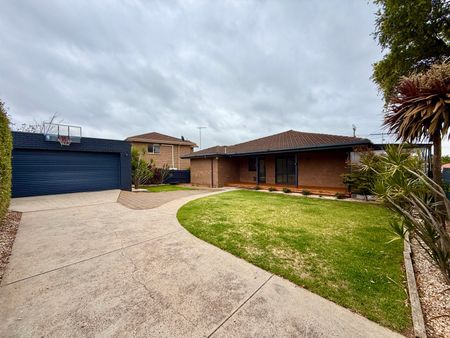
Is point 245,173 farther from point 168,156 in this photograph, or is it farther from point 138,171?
point 168,156

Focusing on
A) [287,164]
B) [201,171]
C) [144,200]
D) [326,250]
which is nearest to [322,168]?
[287,164]

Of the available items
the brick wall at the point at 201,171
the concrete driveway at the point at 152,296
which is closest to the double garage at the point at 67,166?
the brick wall at the point at 201,171

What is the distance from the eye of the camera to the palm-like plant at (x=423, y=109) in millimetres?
3543

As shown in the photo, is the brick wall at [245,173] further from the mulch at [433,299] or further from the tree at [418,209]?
the mulch at [433,299]

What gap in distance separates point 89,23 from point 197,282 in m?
12.9

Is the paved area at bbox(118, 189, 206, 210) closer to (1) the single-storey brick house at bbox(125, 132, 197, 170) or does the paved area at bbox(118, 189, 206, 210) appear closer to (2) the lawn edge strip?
(2) the lawn edge strip

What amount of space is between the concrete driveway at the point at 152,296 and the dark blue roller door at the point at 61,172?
29.1 feet

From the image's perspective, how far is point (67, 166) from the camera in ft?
38.5

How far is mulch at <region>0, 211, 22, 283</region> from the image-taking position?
3483 millimetres

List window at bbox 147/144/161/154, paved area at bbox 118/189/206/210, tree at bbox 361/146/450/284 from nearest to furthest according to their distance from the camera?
tree at bbox 361/146/450/284
paved area at bbox 118/189/206/210
window at bbox 147/144/161/154

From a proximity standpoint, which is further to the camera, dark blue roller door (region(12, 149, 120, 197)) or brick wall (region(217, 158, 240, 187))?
brick wall (region(217, 158, 240, 187))

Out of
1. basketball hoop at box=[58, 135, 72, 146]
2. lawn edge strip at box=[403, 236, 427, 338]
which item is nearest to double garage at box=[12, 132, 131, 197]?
basketball hoop at box=[58, 135, 72, 146]

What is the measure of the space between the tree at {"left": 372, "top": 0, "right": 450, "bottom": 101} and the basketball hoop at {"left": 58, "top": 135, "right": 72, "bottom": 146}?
17.2m

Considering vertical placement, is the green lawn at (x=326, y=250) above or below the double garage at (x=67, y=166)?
below
